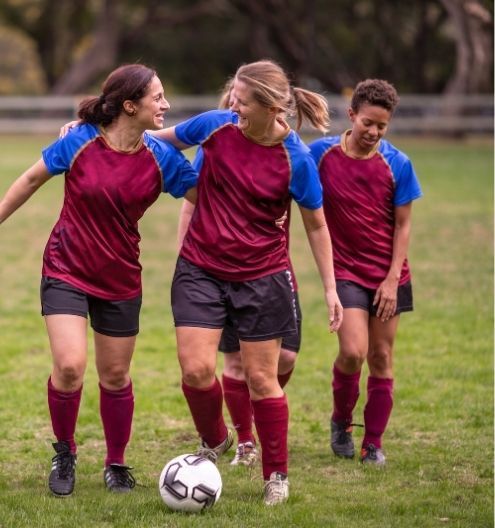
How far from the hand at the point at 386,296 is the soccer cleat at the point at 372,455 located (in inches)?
28.6

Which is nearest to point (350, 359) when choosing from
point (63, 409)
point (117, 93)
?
point (63, 409)

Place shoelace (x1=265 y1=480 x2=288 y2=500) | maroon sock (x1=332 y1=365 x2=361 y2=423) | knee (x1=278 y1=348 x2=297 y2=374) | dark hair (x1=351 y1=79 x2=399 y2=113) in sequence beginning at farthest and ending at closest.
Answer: maroon sock (x1=332 y1=365 x2=361 y2=423)
knee (x1=278 y1=348 x2=297 y2=374)
dark hair (x1=351 y1=79 x2=399 y2=113)
shoelace (x1=265 y1=480 x2=288 y2=500)

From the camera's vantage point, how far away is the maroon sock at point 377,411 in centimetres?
577

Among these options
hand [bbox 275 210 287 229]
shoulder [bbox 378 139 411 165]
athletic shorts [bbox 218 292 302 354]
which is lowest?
athletic shorts [bbox 218 292 302 354]

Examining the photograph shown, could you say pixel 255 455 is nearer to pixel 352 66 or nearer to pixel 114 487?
pixel 114 487

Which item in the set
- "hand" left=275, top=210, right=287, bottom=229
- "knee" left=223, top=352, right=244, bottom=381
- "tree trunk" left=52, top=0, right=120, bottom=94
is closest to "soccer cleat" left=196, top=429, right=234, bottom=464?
"knee" left=223, top=352, right=244, bottom=381

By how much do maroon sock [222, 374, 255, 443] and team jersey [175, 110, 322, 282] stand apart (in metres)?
0.98

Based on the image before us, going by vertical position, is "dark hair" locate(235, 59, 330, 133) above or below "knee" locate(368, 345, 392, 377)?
above

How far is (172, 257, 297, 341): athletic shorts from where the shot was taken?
4.89 meters

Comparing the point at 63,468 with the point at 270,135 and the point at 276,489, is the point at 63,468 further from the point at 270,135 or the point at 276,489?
the point at 270,135

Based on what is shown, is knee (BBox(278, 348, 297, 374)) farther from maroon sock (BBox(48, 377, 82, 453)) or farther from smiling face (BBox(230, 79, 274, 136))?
smiling face (BBox(230, 79, 274, 136))

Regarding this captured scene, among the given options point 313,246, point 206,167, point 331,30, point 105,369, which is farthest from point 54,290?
point 331,30

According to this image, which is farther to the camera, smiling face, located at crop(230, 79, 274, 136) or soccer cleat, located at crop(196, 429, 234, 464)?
soccer cleat, located at crop(196, 429, 234, 464)

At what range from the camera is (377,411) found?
5789 millimetres
